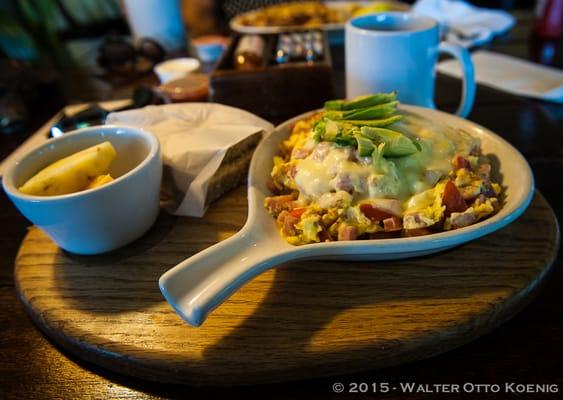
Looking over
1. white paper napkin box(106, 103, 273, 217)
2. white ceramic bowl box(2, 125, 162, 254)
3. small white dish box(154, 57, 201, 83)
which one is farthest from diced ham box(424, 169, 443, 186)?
small white dish box(154, 57, 201, 83)

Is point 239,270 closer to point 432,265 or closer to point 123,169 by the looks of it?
point 432,265

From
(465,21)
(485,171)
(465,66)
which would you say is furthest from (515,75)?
(485,171)

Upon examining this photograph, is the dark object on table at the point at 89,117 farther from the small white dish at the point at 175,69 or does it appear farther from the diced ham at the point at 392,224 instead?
the diced ham at the point at 392,224

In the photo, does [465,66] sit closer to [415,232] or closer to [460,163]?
[460,163]

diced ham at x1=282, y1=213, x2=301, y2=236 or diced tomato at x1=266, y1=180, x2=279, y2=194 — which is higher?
diced ham at x1=282, y1=213, x2=301, y2=236

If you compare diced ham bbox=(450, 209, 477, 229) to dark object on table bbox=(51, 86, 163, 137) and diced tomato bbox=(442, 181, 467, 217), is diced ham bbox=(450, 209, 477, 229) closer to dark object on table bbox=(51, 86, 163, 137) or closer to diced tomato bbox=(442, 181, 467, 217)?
diced tomato bbox=(442, 181, 467, 217)
